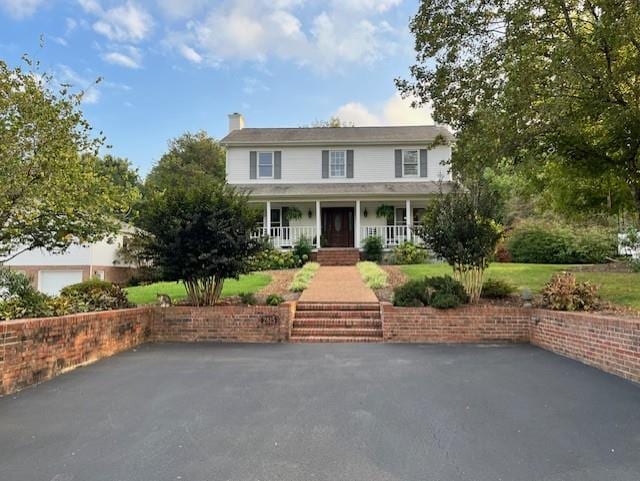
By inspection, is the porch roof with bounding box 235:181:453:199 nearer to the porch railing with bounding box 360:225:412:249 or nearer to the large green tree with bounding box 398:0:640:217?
the porch railing with bounding box 360:225:412:249

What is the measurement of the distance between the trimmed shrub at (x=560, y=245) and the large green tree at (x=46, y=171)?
16.6 meters

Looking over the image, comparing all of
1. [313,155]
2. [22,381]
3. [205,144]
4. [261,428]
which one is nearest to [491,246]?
[261,428]

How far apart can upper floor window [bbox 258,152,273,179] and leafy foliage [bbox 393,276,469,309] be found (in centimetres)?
1299

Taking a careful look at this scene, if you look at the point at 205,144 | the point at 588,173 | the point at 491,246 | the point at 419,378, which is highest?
the point at 205,144

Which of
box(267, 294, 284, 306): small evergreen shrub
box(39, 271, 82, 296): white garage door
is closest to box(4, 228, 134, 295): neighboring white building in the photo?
box(39, 271, 82, 296): white garage door

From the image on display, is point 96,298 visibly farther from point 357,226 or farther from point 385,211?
point 385,211

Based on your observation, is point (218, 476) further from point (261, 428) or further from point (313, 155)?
point (313, 155)

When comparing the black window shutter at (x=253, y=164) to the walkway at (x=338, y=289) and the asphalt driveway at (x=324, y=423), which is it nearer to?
the walkway at (x=338, y=289)

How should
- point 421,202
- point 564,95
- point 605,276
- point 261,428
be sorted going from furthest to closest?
point 421,202 < point 605,276 < point 564,95 < point 261,428

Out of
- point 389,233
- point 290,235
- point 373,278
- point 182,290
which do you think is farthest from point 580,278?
point 290,235

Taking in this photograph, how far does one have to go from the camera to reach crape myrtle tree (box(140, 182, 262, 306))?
351 inches

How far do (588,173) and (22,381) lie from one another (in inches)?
428

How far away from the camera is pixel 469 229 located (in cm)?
958

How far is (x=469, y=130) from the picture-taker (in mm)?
9445
